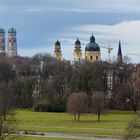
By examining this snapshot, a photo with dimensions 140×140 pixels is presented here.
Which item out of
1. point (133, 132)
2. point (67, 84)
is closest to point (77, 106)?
point (67, 84)

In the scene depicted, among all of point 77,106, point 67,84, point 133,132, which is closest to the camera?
point 133,132

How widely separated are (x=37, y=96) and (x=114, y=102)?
15.5 m

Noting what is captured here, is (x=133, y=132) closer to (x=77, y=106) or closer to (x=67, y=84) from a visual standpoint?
(x=77, y=106)

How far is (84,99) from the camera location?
89438mm

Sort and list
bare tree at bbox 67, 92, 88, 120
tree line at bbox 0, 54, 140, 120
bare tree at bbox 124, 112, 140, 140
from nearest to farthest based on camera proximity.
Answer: bare tree at bbox 124, 112, 140, 140, bare tree at bbox 67, 92, 88, 120, tree line at bbox 0, 54, 140, 120

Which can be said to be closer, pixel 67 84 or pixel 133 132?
pixel 133 132

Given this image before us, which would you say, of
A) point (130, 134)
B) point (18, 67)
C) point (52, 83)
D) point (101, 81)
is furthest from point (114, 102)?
point (130, 134)

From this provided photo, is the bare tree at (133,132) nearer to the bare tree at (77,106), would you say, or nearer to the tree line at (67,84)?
the bare tree at (77,106)

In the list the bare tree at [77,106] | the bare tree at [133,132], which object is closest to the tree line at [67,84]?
the bare tree at [77,106]

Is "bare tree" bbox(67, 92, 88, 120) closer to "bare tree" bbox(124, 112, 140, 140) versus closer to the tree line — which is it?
the tree line

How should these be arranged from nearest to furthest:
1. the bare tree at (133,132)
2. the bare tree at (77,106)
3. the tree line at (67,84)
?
the bare tree at (133,132), the bare tree at (77,106), the tree line at (67,84)

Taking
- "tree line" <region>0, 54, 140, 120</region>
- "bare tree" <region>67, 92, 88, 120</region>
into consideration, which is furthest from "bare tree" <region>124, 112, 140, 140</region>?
"tree line" <region>0, 54, 140, 120</region>

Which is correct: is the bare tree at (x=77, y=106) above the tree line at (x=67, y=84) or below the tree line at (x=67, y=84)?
below

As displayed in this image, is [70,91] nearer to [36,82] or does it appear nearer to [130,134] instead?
[36,82]
